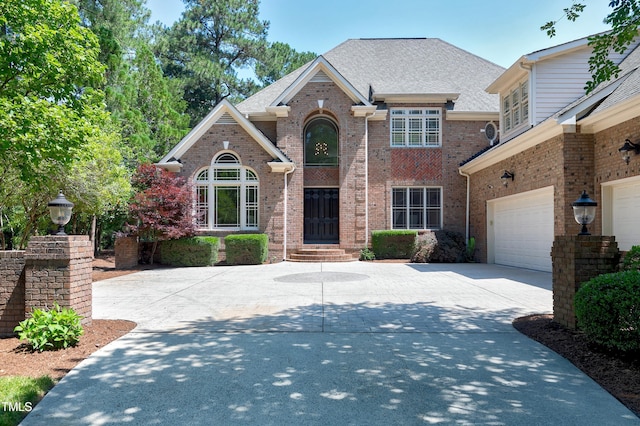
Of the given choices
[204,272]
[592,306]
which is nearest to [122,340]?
[592,306]

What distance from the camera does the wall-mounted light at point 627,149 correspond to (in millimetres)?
8558

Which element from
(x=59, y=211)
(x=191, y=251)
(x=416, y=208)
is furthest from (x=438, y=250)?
(x=59, y=211)

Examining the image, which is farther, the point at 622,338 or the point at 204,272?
the point at 204,272

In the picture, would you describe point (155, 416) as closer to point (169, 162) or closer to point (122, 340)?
point (122, 340)

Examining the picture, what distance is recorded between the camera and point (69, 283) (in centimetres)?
541

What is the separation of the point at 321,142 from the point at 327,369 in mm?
15390

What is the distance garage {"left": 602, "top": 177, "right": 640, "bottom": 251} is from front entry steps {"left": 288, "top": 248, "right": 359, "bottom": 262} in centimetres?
912

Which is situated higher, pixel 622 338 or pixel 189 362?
pixel 622 338

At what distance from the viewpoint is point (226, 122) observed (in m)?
17.0

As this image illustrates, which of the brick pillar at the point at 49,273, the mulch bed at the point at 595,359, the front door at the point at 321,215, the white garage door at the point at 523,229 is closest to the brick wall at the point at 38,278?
the brick pillar at the point at 49,273

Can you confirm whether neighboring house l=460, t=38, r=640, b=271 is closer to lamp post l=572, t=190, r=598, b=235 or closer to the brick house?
the brick house

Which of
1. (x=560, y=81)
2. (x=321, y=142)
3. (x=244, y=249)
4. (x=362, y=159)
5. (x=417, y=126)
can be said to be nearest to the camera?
(x=560, y=81)

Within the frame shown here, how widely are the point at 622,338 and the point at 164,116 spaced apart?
2266cm

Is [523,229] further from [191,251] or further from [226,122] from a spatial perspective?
[226,122]
